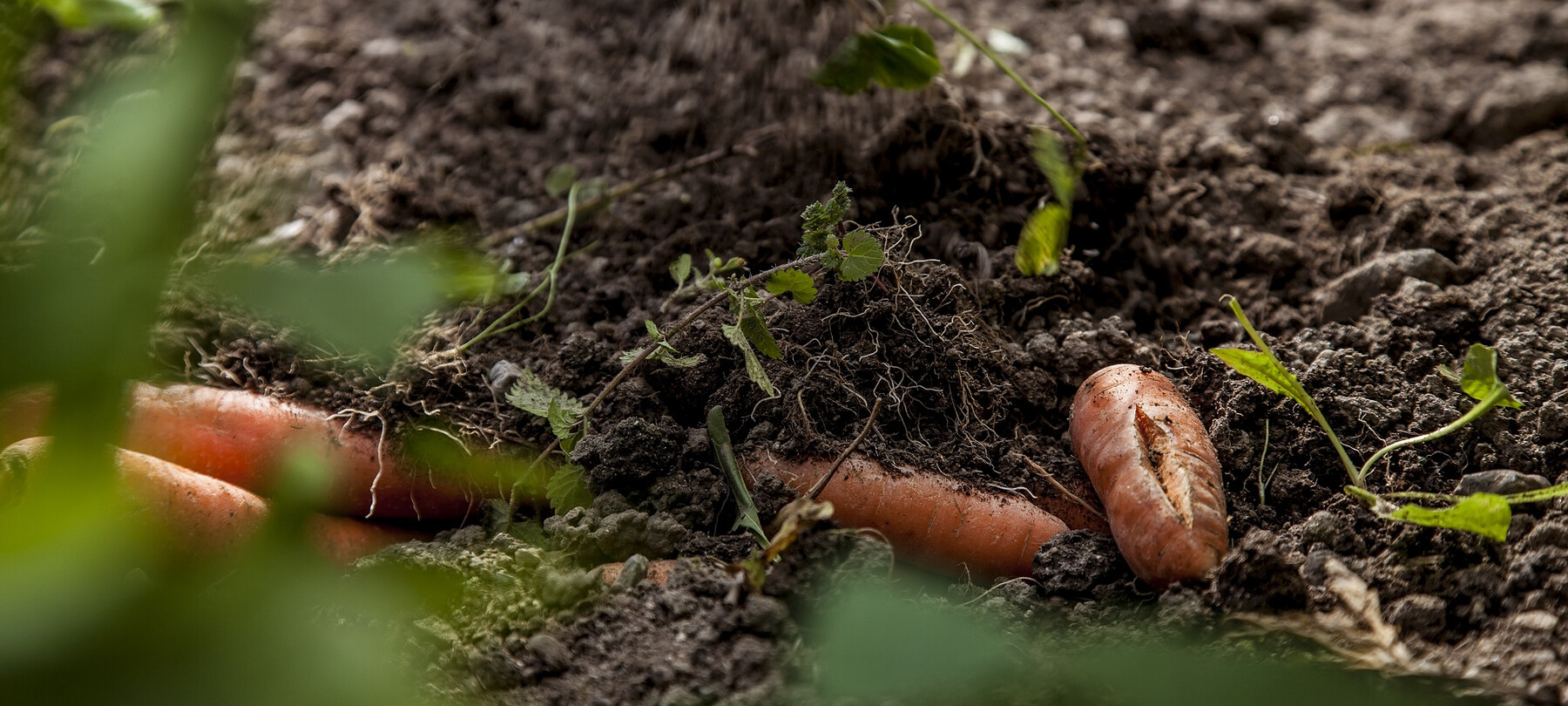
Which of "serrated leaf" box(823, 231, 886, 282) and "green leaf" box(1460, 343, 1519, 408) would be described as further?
"serrated leaf" box(823, 231, 886, 282)

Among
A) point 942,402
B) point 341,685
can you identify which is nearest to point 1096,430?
point 942,402

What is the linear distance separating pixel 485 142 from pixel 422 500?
3.78 ft

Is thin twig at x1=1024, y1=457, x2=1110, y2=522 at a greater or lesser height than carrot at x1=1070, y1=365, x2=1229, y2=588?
lesser

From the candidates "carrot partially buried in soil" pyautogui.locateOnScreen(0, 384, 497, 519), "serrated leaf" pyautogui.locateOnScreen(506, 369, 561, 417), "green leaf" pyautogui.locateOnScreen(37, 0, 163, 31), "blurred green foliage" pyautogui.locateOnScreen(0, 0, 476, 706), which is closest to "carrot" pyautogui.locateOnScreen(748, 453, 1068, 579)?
"serrated leaf" pyautogui.locateOnScreen(506, 369, 561, 417)

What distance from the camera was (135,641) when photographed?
0.36m

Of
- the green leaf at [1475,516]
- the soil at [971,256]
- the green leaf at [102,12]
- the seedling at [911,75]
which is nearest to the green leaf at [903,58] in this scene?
the seedling at [911,75]

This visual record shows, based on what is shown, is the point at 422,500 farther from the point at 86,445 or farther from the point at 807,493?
the point at 86,445

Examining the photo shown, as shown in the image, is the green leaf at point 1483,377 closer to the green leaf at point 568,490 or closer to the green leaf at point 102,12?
the green leaf at point 568,490

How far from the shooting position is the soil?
1.65m

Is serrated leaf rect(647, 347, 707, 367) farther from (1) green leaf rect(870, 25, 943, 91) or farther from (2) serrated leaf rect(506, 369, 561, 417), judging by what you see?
(1) green leaf rect(870, 25, 943, 91)

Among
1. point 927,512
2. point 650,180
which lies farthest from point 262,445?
point 927,512

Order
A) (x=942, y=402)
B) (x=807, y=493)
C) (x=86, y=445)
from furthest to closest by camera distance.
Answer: (x=942, y=402)
(x=807, y=493)
(x=86, y=445)

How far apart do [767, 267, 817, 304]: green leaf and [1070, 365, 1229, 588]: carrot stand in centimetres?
53

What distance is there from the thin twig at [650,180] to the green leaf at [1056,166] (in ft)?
1.96
